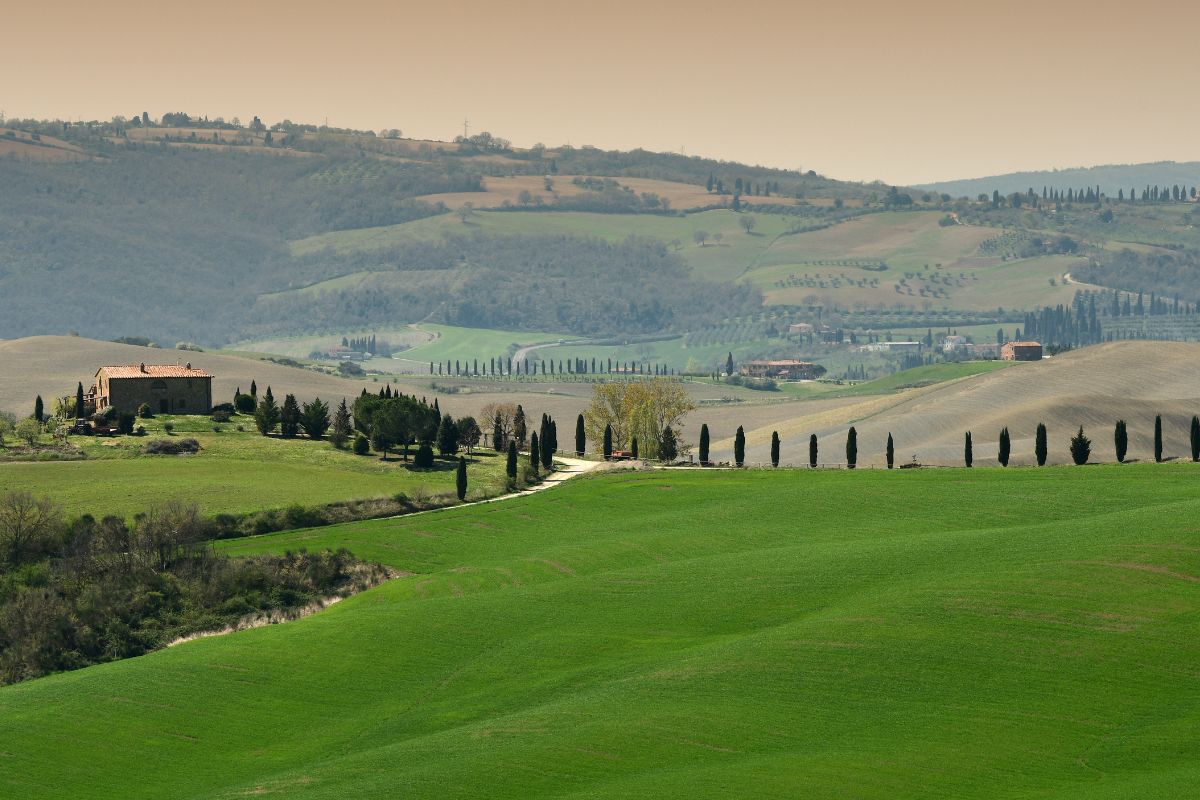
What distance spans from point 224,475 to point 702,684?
8085 centimetres

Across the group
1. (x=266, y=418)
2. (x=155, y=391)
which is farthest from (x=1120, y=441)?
(x=155, y=391)

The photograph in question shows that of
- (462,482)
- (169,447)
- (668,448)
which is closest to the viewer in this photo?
(462,482)

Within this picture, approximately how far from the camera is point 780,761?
222 feet

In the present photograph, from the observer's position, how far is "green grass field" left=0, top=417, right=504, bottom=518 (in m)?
136

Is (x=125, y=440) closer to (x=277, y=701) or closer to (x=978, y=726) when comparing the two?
(x=277, y=701)

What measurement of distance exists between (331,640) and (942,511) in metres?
48.2

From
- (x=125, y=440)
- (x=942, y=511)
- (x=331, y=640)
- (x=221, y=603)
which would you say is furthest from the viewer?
(x=125, y=440)

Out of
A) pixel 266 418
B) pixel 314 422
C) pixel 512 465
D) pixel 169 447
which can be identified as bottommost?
pixel 512 465

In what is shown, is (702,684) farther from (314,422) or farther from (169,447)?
(314,422)

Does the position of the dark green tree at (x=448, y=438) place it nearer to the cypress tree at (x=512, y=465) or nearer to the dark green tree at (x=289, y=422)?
the cypress tree at (x=512, y=465)

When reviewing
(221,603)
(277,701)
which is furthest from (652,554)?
(277,701)

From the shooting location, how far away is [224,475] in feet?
490

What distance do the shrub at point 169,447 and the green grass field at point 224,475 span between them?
1.08m

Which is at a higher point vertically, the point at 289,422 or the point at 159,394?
the point at 159,394
